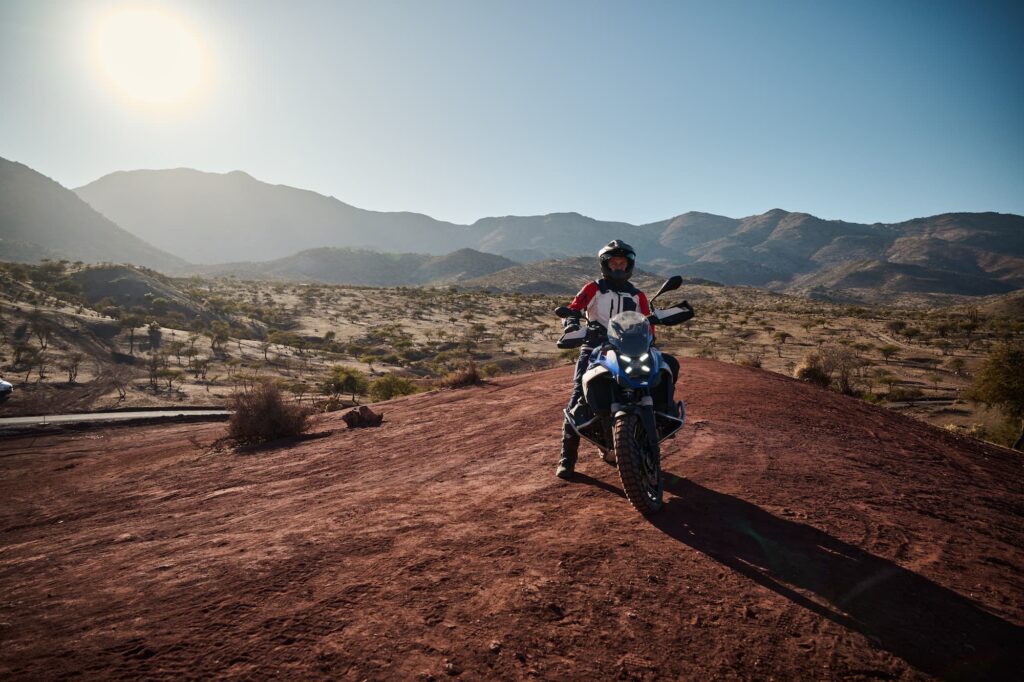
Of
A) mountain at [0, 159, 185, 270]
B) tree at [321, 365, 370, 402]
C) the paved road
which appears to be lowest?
the paved road

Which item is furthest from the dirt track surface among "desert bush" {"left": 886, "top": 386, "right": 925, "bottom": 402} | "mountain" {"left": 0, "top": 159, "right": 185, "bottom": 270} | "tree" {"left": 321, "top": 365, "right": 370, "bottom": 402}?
"mountain" {"left": 0, "top": 159, "right": 185, "bottom": 270}

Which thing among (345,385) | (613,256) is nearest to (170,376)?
(345,385)

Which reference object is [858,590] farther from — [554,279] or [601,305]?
[554,279]

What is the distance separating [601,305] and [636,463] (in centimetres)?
209

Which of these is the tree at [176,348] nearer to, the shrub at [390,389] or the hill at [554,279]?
the shrub at [390,389]

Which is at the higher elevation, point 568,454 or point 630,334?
point 630,334

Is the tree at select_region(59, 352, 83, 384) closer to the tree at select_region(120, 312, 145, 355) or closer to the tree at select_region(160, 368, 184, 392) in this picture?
the tree at select_region(160, 368, 184, 392)

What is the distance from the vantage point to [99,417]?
18.7 meters

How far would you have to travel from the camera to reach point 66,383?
2277 centimetres

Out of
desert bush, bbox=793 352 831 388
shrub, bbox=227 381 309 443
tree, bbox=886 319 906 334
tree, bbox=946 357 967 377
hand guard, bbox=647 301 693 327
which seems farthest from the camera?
tree, bbox=886 319 906 334

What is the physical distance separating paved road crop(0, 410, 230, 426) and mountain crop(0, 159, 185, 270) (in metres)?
169

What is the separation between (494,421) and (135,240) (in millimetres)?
241151

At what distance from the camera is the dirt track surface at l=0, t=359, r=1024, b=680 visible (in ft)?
8.68

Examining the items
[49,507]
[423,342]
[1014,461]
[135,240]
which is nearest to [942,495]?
[1014,461]
